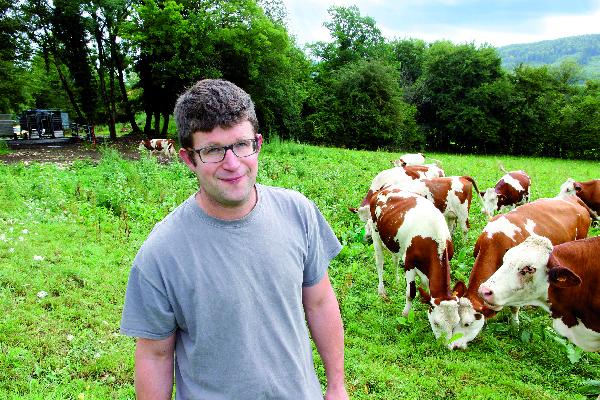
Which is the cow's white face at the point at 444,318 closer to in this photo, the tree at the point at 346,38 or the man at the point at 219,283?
the man at the point at 219,283

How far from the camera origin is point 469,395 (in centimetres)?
416

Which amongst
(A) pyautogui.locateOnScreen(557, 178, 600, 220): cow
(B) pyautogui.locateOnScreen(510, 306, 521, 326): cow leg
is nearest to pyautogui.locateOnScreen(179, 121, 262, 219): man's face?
(B) pyautogui.locateOnScreen(510, 306, 521, 326): cow leg

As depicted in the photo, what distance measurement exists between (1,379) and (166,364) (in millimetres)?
3238

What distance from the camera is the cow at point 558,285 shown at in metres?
3.91

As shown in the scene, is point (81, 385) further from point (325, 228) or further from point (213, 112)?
point (213, 112)

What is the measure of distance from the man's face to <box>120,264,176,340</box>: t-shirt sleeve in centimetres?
34

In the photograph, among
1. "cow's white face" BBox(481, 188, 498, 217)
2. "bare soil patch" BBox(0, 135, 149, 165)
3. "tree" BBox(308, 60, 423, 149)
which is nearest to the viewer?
"cow's white face" BBox(481, 188, 498, 217)

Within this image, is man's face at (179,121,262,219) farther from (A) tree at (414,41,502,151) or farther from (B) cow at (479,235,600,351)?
(A) tree at (414,41,502,151)

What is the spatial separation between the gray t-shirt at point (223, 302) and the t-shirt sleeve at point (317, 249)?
0.12 m

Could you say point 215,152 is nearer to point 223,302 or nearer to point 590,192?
point 223,302

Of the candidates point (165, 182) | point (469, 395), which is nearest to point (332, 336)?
point (469, 395)

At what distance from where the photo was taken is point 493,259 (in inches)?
209

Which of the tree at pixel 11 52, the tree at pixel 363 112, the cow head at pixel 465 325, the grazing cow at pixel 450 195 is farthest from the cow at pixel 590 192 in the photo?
the tree at pixel 11 52

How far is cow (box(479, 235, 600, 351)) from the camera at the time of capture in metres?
3.91
